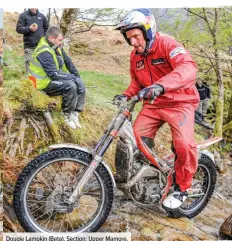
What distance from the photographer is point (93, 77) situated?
3373mm

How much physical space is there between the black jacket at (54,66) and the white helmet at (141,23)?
624mm

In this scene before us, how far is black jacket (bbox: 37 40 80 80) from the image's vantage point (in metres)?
3.19

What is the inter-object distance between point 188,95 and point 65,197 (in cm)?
111

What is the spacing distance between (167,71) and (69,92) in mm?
812

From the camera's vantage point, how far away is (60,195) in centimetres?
280

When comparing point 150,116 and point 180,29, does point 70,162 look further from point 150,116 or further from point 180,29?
point 180,29

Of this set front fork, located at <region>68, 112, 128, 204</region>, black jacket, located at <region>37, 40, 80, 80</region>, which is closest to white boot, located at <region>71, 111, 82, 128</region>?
black jacket, located at <region>37, 40, 80, 80</region>

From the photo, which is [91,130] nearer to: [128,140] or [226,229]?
[128,140]

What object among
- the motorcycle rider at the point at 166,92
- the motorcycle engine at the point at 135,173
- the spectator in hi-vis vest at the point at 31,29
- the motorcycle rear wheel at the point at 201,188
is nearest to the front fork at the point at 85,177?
the motorcycle engine at the point at 135,173

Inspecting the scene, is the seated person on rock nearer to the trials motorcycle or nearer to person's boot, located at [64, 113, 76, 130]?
person's boot, located at [64, 113, 76, 130]

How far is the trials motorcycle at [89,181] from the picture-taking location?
2682mm

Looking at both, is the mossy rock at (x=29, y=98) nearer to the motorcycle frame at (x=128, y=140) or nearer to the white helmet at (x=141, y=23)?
the motorcycle frame at (x=128, y=140)

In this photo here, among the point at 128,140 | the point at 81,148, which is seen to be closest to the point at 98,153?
the point at 81,148

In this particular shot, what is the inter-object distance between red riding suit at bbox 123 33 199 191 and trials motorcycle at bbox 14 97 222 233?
0.14m
